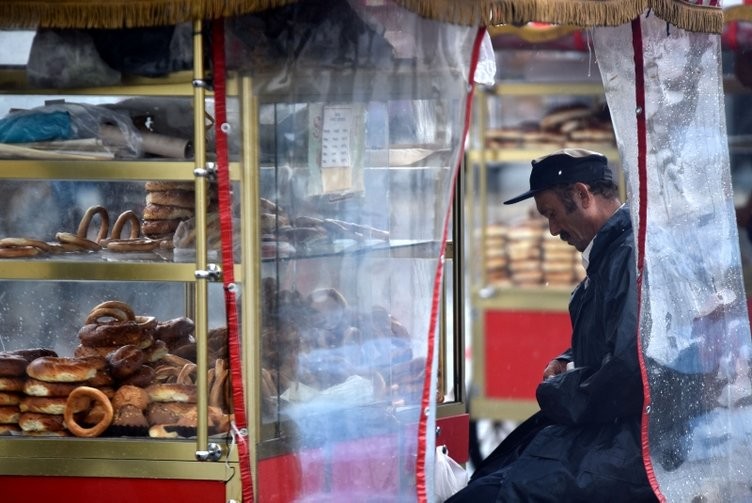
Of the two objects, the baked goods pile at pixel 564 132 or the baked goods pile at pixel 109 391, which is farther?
the baked goods pile at pixel 564 132

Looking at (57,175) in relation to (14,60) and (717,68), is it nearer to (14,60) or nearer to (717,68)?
(14,60)

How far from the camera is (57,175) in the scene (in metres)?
3.20

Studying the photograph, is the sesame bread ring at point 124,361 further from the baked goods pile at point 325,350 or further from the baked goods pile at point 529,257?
the baked goods pile at point 529,257

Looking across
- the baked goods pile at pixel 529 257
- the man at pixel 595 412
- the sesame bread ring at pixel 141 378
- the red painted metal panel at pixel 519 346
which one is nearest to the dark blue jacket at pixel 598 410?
the man at pixel 595 412

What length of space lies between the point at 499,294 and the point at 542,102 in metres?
1.49

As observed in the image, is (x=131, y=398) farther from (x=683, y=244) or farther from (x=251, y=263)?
(x=683, y=244)

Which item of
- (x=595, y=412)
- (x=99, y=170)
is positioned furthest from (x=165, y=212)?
(x=595, y=412)

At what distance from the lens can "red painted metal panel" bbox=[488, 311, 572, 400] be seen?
6953mm

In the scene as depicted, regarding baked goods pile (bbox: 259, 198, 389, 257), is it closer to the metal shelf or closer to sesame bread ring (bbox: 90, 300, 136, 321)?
the metal shelf

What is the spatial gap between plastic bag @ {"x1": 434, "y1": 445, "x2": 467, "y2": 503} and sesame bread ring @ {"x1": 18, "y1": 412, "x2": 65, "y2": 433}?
1.23 metres

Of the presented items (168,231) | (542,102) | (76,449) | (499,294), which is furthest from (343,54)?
(542,102)

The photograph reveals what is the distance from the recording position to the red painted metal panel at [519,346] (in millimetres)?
6953

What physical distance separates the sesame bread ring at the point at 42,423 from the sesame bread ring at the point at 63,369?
10 cm

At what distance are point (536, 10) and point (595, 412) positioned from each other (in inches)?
53.2
